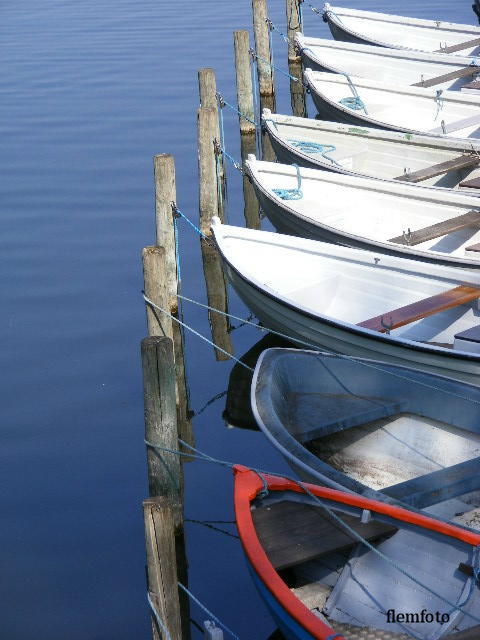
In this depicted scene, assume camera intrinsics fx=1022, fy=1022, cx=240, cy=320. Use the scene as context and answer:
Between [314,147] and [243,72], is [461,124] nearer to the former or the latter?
[314,147]

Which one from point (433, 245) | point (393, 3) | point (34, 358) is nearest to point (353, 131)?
point (433, 245)

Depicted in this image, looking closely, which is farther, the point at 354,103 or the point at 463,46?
the point at 463,46

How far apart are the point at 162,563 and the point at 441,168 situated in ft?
29.6

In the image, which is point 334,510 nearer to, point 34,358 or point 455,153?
point 34,358

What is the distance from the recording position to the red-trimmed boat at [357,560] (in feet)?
21.8

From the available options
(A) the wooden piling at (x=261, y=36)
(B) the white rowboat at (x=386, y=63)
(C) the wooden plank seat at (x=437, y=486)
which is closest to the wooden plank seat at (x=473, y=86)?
(B) the white rowboat at (x=386, y=63)

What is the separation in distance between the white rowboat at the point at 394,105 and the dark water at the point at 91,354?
2254 millimetres

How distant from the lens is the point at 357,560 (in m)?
7.07

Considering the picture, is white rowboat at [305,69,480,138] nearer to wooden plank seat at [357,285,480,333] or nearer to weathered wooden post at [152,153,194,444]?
weathered wooden post at [152,153,194,444]

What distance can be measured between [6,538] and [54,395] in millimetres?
2486

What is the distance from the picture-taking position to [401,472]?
28.2ft

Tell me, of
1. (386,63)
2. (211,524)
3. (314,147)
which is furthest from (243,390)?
(386,63)

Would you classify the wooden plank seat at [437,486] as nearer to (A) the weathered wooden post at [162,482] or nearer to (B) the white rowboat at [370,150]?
(A) the weathered wooden post at [162,482]

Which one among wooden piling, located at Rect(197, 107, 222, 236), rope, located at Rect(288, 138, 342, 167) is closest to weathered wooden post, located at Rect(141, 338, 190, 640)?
wooden piling, located at Rect(197, 107, 222, 236)
